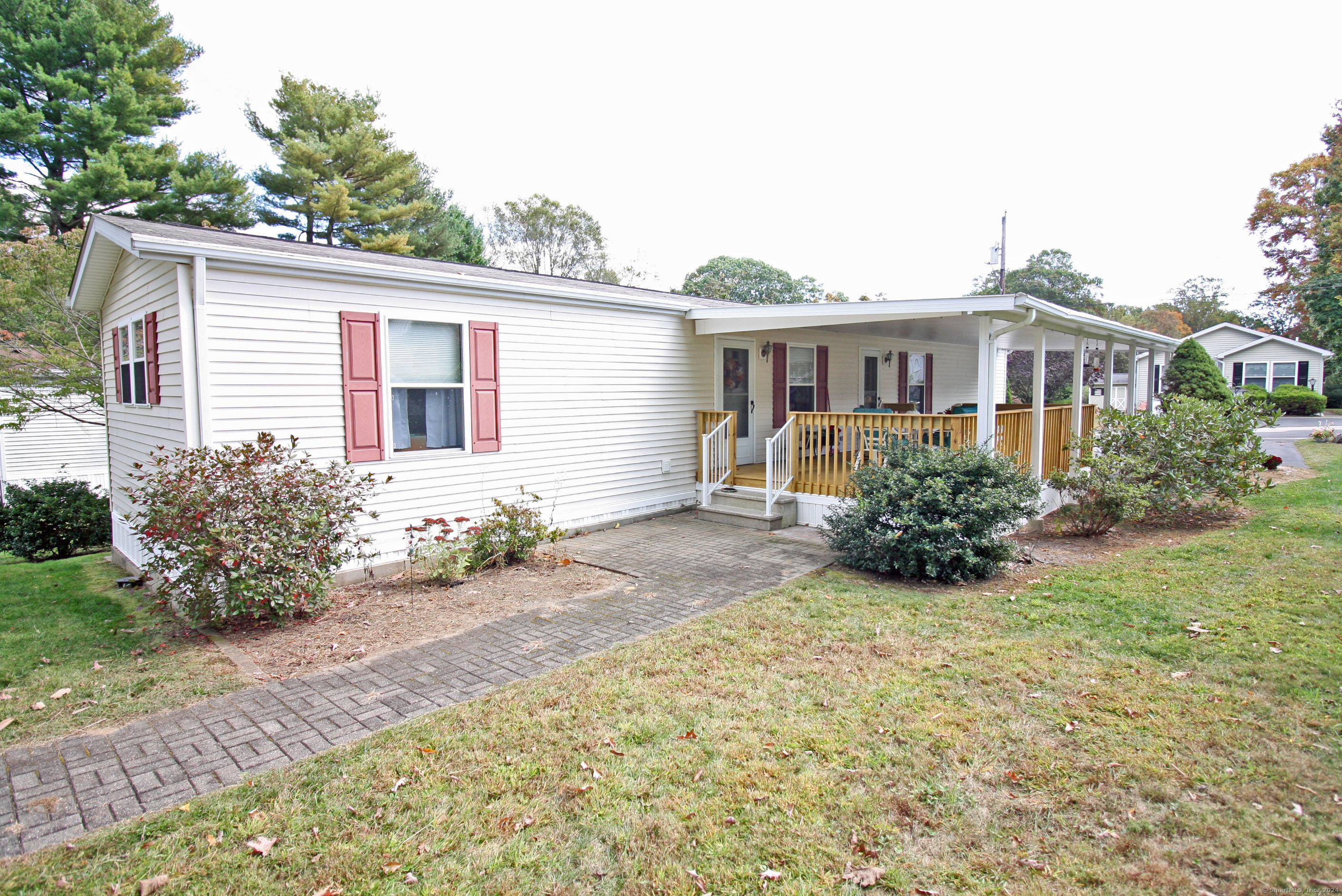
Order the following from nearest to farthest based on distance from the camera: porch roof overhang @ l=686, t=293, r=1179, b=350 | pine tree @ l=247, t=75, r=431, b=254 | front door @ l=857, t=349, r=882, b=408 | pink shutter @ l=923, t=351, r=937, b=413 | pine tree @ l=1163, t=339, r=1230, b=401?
porch roof overhang @ l=686, t=293, r=1179, b=350, front door @ l=857, t=349, r=882, b=408, pink shutter @ l=923, t=351, r=937, b=413, pine tree @ l=1163, t=339, r=1230, b=401, pine tree @ l=247, t=75, r=431, b=254

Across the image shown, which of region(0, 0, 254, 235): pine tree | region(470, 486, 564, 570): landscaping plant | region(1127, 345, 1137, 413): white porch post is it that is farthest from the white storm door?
region(0, 0, 254, 235): pine tree

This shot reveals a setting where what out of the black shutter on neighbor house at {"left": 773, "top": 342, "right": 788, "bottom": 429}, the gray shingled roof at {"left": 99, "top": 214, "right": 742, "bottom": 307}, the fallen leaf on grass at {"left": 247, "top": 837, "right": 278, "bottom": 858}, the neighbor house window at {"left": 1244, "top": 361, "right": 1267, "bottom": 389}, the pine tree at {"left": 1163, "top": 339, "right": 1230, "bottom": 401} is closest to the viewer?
the fallen leaf on grass at {"left": 247, "top": 837, "right": 278, "bottom": 858}

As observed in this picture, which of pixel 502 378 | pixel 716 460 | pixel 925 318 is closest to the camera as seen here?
pixel 502 378

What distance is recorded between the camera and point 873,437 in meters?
8.59

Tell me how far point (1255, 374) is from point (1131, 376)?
26.6 metres

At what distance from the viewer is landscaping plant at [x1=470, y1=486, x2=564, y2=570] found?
23.7ft

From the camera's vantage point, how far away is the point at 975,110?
17516mm

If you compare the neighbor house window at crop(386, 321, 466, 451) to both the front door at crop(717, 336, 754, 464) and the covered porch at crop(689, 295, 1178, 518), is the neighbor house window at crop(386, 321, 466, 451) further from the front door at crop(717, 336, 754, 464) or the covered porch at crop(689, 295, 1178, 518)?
the front door at crop(717, 336, 754, 464)

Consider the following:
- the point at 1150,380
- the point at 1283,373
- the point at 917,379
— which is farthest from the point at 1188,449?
the point at 1283,373

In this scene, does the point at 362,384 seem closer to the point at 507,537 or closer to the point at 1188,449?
the point at 507,537

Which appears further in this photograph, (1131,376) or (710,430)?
(1131,376)

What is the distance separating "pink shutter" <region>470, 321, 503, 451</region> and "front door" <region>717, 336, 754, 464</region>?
13.0 ft

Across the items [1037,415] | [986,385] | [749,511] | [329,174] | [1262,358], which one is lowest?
[749,511]

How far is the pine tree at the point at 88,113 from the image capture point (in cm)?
1936
